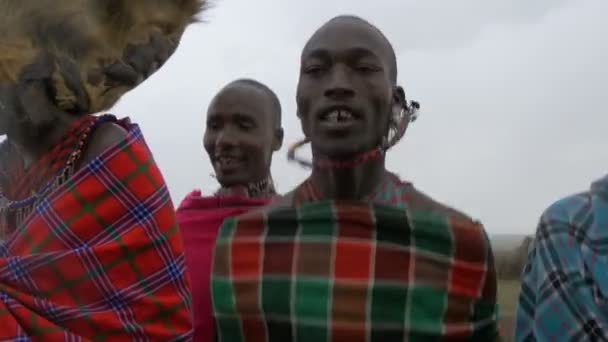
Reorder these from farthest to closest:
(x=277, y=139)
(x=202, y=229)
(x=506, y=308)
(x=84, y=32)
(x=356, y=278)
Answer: (x=506, y=308) → (x=277, y=139) → (x=202, y=229) → (x=356, y=278) → (x=84, y=32)

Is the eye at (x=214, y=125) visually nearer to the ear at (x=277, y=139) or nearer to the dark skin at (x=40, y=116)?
the ear at (x=277, y=139)

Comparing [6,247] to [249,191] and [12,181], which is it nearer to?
[12,181]

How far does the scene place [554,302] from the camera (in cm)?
253

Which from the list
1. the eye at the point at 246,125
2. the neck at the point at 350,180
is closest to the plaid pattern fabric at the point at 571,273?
the neck at the point at 350,180

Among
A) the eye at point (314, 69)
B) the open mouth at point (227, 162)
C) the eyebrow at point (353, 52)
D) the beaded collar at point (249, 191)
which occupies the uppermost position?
the eyebrow at point (353, 52)

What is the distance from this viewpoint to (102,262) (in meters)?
2.55

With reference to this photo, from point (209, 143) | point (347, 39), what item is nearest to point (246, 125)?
point (209, 143)

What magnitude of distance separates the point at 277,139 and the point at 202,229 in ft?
2.60

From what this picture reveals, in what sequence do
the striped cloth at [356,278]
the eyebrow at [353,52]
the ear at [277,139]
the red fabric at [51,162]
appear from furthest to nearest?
the ear at [277,139] → the eyebrow at [353,52] → the striped cloth at [356,278] → the red fabric at [51,162]

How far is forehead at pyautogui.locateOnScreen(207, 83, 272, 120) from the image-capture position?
4230mm

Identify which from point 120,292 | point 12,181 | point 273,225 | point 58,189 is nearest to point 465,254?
point 273,225

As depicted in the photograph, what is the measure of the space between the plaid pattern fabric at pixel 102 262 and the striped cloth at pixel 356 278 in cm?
31

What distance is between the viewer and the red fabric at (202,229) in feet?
11.6

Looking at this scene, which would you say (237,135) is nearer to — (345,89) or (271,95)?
(271,95)
